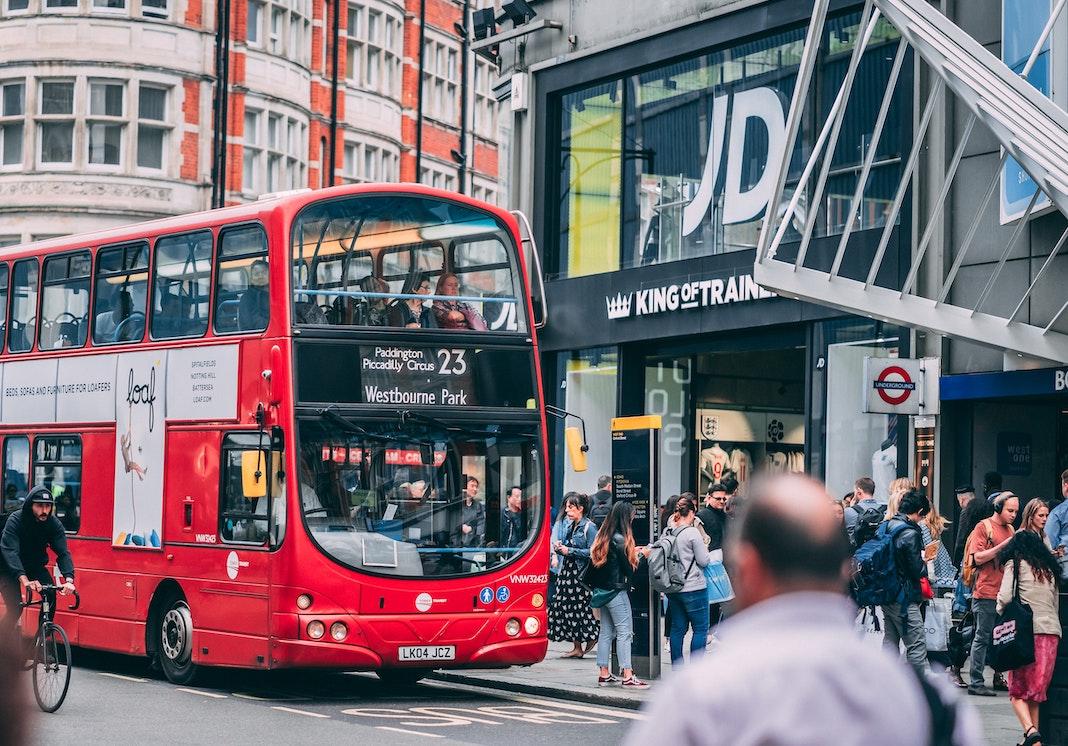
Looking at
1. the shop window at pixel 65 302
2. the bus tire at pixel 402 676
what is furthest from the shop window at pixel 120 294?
the bus tire at pixel 402 676

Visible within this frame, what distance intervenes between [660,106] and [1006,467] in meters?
7.04

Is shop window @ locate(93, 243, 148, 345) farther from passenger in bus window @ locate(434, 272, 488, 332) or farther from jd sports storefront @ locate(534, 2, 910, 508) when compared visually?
jd sports storefront @ locate(534, 2, 910, 508)

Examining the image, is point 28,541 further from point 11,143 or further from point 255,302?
point 11,143

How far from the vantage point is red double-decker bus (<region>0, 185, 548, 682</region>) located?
1367 cm

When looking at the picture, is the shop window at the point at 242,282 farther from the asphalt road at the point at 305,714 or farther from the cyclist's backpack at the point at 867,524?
the cyclist's backpack at the point at 867,524

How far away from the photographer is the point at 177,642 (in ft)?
49.0

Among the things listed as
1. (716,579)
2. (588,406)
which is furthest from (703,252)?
(716,579)

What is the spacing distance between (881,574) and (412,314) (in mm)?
4183

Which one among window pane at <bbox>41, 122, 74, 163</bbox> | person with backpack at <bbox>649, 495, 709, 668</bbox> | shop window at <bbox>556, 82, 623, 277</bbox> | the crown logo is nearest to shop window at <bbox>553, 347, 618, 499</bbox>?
the crown logo

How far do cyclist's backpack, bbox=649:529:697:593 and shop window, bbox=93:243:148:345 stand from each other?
5.02m

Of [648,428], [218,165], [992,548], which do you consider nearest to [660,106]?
[648,428]

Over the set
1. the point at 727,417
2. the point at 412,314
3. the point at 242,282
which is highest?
the point at 242,282

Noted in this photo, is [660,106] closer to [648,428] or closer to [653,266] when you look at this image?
[653,266]

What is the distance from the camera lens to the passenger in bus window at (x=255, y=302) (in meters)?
14.0
